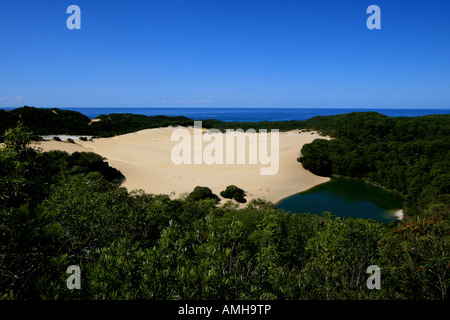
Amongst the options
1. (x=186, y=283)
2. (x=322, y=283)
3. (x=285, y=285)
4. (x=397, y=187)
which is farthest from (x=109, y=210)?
(x=397, y=187)

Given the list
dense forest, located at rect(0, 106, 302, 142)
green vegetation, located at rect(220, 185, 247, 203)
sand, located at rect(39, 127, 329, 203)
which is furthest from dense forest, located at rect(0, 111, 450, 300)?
dense forest, located at rect(0, 106, 302, 142)

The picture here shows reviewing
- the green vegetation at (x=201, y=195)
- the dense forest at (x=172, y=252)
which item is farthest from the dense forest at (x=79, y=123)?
the dense forest at (x=172, y=252)

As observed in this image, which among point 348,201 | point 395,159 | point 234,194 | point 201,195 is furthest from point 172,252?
point 395,159

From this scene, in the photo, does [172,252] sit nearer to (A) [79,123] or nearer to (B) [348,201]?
(B) [348,201]

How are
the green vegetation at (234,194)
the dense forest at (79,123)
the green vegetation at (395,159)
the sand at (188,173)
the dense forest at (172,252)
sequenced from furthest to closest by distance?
the dense forest at (79,123) < the sand at (188,173) < the green vegetation at (234,194) < the green vegetation at (395,159) < the dense forest at (172,252)

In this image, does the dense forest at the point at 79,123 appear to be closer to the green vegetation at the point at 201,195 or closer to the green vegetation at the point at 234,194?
the green vegetation at the point at 201,195

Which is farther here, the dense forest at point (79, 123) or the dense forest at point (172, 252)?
the dense forest at point (79, 123)
